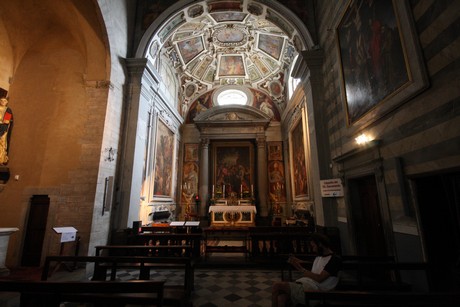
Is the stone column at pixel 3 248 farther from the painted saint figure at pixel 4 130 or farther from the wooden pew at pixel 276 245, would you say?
the wooden pew at pixel 276 245

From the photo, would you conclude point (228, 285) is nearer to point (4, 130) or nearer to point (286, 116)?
point (4, 130)

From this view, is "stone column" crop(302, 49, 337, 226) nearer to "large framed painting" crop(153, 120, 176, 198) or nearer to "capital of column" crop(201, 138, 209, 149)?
"large framed painting" crop(153, 120, 176, 198)

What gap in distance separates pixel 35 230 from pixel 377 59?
8.65 m

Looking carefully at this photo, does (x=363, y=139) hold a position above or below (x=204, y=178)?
below

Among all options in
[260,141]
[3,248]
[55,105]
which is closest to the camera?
[3,248]

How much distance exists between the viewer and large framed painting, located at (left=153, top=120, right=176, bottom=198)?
33.4 ft

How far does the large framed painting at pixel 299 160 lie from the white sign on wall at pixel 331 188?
9.74 ft

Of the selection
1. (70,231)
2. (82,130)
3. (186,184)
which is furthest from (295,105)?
(70,231)

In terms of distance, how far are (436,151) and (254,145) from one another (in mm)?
11162

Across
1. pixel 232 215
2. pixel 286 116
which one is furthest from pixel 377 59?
pixel 232 215

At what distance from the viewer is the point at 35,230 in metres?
5.91

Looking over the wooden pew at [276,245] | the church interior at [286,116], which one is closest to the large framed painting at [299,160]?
the church interior at [286,116]

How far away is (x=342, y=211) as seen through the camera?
230 inches

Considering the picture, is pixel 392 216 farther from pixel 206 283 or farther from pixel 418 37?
pixel 206 283
